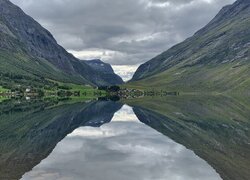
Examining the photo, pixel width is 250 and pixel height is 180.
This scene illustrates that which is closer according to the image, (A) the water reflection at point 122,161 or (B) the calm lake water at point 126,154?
(A) the water reflection at point 122,161

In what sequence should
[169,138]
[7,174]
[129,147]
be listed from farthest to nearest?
[169,138] < [129,147] < [7,174]

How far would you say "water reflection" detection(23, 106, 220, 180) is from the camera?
4431cm

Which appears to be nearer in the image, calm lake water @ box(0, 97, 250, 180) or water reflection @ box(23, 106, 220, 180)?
water reflection @ box(23, 106, 220, 180)

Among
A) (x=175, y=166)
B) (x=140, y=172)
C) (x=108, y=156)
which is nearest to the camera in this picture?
(x=140, y=172)

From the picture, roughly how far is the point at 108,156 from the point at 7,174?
1791 centimetres

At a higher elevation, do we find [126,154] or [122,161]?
[122,161]

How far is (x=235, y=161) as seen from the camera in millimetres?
52750

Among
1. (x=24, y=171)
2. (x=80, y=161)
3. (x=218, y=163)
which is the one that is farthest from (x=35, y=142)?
(x=218, y=163)

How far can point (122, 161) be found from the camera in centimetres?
5397

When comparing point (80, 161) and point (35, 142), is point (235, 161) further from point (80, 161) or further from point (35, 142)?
point (35, 142)

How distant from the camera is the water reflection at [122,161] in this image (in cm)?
4431

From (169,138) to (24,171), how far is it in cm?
4058

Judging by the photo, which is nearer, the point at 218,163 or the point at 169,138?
the point at 218,163

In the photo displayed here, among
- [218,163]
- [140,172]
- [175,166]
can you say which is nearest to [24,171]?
[140,172]
